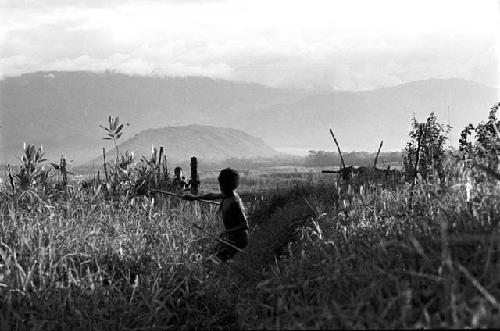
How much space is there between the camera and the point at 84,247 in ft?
23.8

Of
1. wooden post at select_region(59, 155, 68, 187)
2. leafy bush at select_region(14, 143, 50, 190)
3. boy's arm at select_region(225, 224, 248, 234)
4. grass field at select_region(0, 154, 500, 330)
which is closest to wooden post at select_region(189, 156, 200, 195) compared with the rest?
wooden post at select_region(59, 155, 68, 187)

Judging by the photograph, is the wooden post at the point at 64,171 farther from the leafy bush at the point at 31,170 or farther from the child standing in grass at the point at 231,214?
the child standing in grass at the point at 231,214

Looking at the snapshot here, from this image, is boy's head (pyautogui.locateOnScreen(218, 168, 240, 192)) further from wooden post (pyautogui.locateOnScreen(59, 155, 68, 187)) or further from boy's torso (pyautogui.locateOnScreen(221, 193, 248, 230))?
wooden post (pyautogui.locateOnScreen(59, 155, 68, 187))

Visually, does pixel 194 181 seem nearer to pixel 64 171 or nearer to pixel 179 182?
pixel 179 182

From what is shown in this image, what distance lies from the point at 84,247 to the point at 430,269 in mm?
4462

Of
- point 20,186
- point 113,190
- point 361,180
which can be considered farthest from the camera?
point 361,180

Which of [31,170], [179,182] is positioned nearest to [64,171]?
[31,170]

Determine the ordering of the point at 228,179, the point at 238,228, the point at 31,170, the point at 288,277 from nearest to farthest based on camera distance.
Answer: the point at 288,277, the point at 238,228, the point at 228,179, the point at 31,170

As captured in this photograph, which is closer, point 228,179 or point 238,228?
point 238,228

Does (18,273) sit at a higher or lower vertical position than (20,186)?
lower

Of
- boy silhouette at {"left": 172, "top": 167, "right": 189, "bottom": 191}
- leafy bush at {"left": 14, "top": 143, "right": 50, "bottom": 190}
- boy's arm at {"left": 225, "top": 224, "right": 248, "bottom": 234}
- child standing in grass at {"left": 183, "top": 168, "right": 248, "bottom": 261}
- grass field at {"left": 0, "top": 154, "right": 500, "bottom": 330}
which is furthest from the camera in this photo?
boy silhouette at {"left": 172, "top": 167, "right": 189, "bottom": 191}

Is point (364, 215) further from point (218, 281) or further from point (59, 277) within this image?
point (59, 277)

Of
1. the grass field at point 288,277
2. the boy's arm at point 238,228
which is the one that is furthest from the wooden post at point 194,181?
the boy's arm at point 238,228

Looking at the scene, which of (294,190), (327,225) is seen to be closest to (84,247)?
(327,225)
